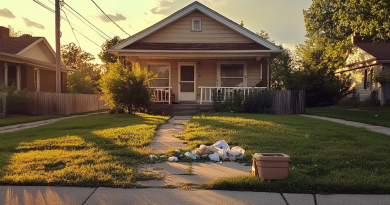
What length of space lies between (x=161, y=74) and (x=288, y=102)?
23.4 feet

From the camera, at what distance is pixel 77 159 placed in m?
5.28

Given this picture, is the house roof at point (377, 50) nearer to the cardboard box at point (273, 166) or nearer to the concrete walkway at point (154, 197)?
the cardboard box at point (273, 166)

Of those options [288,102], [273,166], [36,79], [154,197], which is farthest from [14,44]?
[273,166]

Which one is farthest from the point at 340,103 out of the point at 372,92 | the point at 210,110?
the point at 210,110

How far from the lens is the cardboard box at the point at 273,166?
162 inches

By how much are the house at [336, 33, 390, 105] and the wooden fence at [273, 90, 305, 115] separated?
900cm

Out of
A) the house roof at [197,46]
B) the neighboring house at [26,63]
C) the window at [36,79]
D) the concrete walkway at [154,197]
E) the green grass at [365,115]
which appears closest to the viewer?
the concrete walkway at [154,197]

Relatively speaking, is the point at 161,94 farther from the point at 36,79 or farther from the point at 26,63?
the point at 36,79

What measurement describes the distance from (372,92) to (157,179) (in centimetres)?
2094

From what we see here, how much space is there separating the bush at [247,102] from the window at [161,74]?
11.9 ft

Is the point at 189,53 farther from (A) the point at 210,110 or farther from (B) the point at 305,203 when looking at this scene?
(B) the point at 305,203

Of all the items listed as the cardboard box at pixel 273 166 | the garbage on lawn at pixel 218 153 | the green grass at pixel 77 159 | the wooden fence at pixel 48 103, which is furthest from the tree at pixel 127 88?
the cardboard box at pixel 273 166

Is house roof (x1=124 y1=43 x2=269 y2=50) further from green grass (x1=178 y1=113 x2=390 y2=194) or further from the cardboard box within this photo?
the cardboard box

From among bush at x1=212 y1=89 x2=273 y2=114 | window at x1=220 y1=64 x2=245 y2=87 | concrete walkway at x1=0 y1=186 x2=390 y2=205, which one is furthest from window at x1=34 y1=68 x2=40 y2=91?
concrete walkway at x1=0 y1=186 x2=390 y2=205
